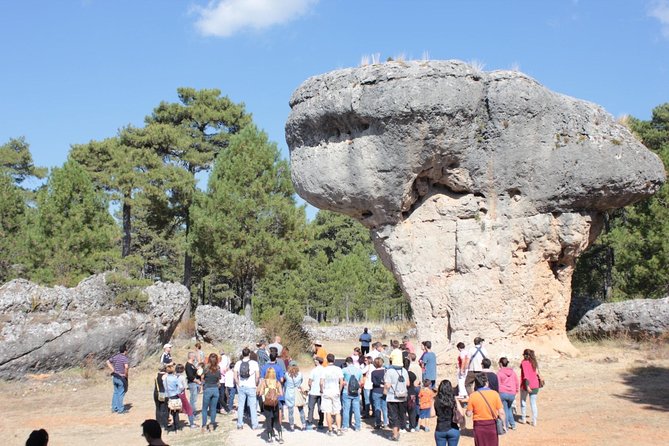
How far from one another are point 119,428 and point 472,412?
A: 301 inches

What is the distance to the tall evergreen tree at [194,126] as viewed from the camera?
94.2 feet

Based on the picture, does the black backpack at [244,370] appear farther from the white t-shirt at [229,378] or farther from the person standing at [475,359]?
the person standing at [475,359]

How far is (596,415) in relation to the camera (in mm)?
11125

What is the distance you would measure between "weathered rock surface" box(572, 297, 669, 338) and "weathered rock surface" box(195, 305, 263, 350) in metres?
11.0

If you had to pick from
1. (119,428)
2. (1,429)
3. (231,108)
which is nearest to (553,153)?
(119,428)

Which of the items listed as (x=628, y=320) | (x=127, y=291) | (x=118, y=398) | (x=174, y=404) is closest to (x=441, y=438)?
(x=174, y=404)

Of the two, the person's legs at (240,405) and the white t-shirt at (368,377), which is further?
the white t-shirt at (368,377)

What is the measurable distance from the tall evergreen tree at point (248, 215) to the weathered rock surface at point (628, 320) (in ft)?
38.4

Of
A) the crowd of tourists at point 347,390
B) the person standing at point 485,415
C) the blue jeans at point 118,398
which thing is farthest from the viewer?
the blue jeans at point 118,398

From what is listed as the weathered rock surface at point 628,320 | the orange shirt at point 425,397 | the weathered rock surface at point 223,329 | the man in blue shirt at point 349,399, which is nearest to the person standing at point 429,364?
the orange shirt at point 425,397

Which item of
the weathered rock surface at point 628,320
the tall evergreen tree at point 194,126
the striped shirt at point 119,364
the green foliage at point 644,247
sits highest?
the tall evergreen tree at point 194,126

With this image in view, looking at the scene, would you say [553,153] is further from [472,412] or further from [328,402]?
[472,412]

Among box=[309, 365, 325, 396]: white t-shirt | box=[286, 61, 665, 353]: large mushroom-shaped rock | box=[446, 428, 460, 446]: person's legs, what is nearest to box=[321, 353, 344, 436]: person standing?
box=[309, 365, 325, 396]: white t-shirt

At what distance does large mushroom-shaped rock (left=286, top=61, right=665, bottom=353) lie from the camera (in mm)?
15555
